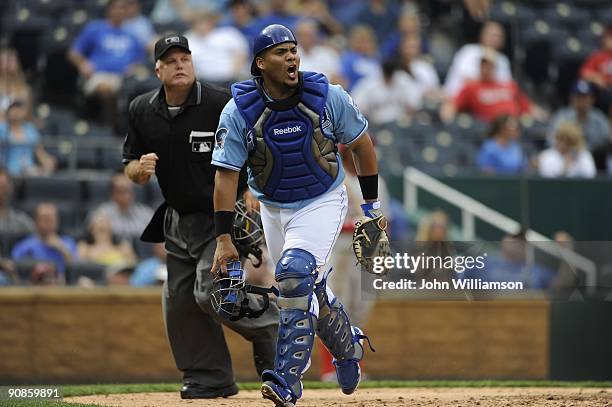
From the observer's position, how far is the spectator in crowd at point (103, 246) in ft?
37.4

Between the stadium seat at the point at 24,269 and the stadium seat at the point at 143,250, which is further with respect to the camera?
the stadium seat at the point at 143,250

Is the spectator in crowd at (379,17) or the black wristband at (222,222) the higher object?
the spectator in crowd at (379,17)

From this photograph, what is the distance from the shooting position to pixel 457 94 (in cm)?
1399

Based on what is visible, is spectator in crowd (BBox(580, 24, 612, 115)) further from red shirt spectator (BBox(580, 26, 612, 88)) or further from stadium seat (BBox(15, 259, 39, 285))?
stadium seat (BBox(15, 259, 39, 285))

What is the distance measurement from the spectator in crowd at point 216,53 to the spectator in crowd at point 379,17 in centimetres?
220

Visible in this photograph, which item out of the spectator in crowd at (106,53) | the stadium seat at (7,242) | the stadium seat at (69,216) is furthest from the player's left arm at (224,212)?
the spectator in crowd at (106,53)

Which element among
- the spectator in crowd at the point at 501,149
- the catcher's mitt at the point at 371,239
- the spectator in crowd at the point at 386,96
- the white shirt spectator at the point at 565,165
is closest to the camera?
the catcher's mitt at the point at 371,239

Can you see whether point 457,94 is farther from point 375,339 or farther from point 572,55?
point 375,339

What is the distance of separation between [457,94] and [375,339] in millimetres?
4314

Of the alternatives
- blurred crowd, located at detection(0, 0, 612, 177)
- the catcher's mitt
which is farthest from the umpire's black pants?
blurred crowd, located at detection(0, 0, 612, 177)

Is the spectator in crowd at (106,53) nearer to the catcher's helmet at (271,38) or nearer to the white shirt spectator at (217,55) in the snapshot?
the white shirt spectator at (217,55)

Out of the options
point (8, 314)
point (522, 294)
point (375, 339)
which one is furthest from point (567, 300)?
point (8, 314)

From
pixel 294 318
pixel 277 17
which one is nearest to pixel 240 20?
pixel 277 17

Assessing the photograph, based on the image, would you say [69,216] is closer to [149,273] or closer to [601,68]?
[149,273]
